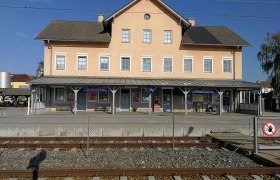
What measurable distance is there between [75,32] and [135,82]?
29.7 ft

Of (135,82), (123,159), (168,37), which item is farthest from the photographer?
(168,37)

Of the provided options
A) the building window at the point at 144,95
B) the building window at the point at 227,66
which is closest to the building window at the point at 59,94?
the building window at the point at 144,95

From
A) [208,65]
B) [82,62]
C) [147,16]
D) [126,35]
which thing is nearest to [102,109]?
[82,62]

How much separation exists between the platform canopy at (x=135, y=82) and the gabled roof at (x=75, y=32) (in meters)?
4.05

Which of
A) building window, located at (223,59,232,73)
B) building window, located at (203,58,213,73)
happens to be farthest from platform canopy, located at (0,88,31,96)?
building window, located at (223,59,232,73)

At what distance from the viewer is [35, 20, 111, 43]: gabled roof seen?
2947cm

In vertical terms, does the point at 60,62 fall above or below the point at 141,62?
below

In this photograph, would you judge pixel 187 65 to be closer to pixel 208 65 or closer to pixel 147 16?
pixel 208 65

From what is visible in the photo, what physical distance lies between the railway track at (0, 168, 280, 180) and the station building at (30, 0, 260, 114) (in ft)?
69.1

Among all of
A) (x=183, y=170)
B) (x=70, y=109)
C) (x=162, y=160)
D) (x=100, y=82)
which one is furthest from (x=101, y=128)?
(x=70, y=109)

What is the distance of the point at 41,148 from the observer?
1082cm

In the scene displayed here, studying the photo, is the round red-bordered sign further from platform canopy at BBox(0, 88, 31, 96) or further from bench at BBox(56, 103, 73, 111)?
platform canopy at BBox(0, 88, 31, 96)

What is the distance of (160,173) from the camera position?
23.7ft

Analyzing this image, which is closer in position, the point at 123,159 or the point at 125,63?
the point at 123,159
